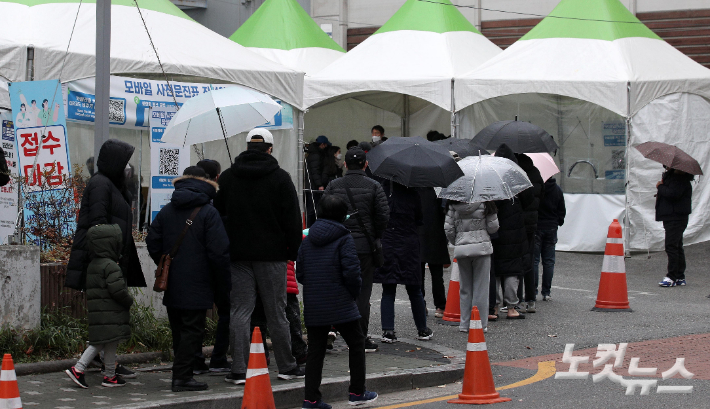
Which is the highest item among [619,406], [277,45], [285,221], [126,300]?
[277,45]

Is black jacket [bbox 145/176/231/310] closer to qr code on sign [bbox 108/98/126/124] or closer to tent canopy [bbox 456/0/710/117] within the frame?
qr code on sign [bbox 108/98/126/124]

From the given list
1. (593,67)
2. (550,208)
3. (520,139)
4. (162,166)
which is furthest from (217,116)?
(593,67)

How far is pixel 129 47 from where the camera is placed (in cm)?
1234

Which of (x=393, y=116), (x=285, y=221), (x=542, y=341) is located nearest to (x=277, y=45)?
(x=393, y=116)

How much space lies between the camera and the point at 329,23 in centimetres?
2369

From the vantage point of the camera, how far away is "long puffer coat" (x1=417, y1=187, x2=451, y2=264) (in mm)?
9781

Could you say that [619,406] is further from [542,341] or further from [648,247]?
[648,247]

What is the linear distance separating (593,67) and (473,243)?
320 inches

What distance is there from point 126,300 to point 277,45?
14.0 metres

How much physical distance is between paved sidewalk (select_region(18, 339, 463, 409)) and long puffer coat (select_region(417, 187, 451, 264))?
62.2 inches

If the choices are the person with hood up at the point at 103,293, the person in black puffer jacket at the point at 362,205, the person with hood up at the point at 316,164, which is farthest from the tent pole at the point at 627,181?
the person with hood up at the point at 103,293

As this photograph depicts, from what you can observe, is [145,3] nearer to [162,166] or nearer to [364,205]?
[162,166]

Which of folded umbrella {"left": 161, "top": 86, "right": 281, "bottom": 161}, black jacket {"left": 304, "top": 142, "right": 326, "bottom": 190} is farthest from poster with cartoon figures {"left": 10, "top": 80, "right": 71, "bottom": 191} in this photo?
black jacket {"left": 304, "top": 142, "right": 326, "bottom": 190}

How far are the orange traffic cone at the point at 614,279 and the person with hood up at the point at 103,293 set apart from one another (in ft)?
20.8
